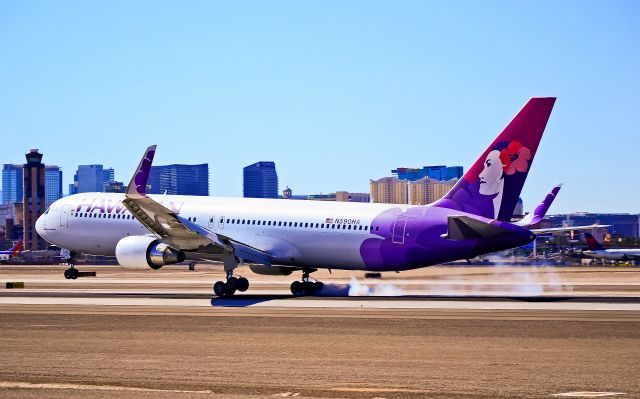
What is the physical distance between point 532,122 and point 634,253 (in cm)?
9090

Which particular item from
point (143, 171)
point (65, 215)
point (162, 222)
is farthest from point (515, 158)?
point (65, 215)

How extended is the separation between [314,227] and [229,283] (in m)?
5.48

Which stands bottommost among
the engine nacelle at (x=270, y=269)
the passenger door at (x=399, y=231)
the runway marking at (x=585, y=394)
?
the runway marking at (x=585, y=394)

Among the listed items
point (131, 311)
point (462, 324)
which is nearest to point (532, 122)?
point (462, 324)

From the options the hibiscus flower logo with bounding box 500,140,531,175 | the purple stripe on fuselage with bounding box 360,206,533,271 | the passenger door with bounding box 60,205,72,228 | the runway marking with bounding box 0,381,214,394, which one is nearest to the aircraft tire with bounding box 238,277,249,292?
the purple stripe on fuselage with bounding box 360,206,533,271

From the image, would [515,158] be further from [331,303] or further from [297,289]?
[297,289]

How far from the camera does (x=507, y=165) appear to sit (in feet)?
152

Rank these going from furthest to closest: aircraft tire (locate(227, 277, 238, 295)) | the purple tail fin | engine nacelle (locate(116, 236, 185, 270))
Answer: engine nacelle (locate(116, 236, 185, 270)), aircraft tire (locate(227, 277, 238, 295)), the purple tail fin

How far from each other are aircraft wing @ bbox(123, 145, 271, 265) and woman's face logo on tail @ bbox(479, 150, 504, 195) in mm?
13040

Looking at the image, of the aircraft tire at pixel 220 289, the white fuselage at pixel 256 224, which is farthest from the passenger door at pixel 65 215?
the aircraft tire at pixel 220 289

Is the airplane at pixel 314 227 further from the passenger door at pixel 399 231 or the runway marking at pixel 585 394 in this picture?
the runway marking at pixel 585 394

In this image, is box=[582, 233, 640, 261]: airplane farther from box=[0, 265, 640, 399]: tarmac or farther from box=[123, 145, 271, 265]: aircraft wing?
box=[123, 145, 271, 265]: aircraft wing

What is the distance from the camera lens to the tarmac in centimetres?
2050

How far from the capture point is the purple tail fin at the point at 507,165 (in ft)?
149
